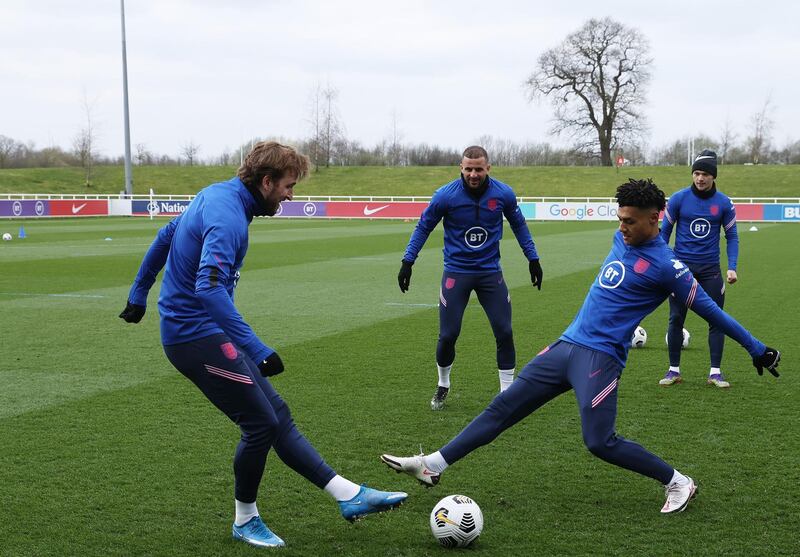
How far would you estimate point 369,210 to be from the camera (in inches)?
1996

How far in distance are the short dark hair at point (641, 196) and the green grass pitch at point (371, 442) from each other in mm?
1676

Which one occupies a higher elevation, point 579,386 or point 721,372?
point 579,386

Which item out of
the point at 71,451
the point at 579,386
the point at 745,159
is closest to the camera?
the point at 579,386

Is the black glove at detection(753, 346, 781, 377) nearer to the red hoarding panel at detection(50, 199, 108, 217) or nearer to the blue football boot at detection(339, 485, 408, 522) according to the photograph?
the blue football boot at detection(339, 485, 408, 522)

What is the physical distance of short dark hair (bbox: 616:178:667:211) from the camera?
190 inches

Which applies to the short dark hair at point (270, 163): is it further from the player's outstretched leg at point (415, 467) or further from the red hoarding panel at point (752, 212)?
the red hoarding panel at point (752, 212)

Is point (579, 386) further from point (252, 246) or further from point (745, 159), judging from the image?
point (745, 159)

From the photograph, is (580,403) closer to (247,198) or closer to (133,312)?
(247,198)

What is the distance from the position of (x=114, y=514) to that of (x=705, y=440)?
156 inches

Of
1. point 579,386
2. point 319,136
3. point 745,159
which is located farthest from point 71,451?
point 745,159

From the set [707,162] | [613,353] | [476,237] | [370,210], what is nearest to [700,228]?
[707,162]

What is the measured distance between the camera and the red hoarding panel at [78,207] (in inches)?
1891

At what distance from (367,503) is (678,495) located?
1.70 metres

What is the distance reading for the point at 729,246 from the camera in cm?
915
